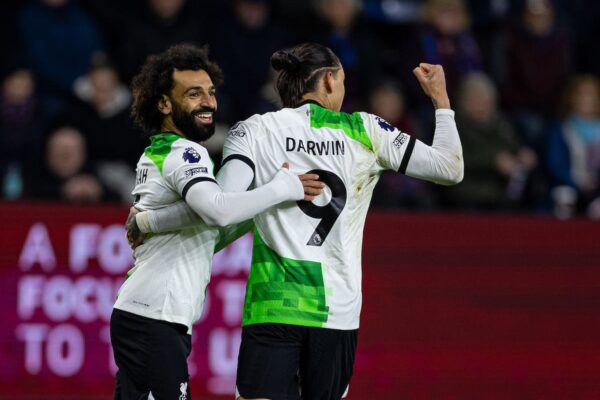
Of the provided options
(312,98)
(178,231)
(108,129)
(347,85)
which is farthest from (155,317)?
(347,85)

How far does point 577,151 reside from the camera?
37.0 ft

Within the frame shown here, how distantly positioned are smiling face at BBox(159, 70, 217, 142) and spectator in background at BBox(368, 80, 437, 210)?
4641 mm

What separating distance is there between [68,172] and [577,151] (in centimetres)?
503

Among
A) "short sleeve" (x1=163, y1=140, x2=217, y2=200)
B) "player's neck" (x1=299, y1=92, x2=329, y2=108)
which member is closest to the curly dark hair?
"short sleeve" (x1=163, y1=140, x2=217, y2=200)

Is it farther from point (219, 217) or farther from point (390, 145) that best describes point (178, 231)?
point (390, 145)

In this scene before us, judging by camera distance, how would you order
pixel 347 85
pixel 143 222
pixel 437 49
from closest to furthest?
pixel 143 222, pixel 347 85, pixel 437 49

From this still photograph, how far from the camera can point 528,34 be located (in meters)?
12.1

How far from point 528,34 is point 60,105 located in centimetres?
498

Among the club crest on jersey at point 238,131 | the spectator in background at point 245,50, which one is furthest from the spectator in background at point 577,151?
the club crest on jersey at point 238,131

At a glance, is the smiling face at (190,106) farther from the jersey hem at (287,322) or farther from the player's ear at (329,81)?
the jersey hem at (287,322)

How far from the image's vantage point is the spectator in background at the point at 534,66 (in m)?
12.0

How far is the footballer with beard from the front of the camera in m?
4.98

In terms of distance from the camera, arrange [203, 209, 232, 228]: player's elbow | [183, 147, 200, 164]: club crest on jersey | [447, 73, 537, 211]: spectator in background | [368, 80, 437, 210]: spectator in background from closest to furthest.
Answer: [203, 209, 232, 228]: player's elbow, [183, 147, 200, 164]: club crest on jersey, [368, 80, 437, 210]: spectator in background, [447, 73, 537, 211]: spectator in background

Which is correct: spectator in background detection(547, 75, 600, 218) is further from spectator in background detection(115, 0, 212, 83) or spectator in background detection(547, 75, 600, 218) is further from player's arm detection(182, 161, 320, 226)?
player's arm detection(182, 161, 320, 226)
